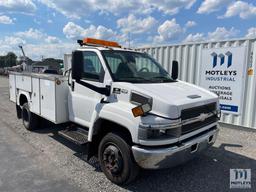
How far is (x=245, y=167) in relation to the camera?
440 cm

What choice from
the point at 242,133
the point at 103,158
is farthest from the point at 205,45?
the point at 103,158

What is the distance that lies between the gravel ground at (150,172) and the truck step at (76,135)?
1.60ft

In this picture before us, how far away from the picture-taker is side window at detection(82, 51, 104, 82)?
13.2 ft

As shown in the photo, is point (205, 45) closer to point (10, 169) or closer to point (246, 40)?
point (246, 40)

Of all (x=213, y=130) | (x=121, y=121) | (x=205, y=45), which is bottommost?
(x=213, y=130)

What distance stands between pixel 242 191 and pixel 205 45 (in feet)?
17.1

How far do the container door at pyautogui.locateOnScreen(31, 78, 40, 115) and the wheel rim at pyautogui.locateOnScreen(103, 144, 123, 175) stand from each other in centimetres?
280

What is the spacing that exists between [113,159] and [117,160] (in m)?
0.13

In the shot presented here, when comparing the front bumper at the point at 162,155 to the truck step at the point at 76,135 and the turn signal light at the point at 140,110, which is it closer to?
the turn signal light at the point at 140,110

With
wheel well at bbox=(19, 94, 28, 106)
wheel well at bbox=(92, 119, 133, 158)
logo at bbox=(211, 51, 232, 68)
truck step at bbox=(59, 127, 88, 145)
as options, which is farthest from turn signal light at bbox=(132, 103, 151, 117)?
logo at bbox=(211, 51, 232, 68)

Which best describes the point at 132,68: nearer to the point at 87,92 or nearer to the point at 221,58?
the point at 87,92

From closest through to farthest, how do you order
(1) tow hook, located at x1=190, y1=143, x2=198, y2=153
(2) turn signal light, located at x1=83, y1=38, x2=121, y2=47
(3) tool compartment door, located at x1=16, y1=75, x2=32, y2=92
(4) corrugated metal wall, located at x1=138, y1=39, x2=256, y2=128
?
(1) tow hook, located at x1=190, y1=143, x2=198, y2=153, (2) turn signal light, located at x1=83, y1=38, x2=121, y2=47, (3) tool compartment door, located at x1=16, y1=75, x2=32, y2=92, (4) corrugated metal wall, located at x1=138, y1=39, x2=256, y2=128

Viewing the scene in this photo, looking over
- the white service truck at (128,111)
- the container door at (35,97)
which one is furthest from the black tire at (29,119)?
the white service truck at (128,111)

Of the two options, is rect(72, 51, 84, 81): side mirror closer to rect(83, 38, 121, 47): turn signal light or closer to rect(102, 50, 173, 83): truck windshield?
rect(102, 50, 173, 83): truck windshield
